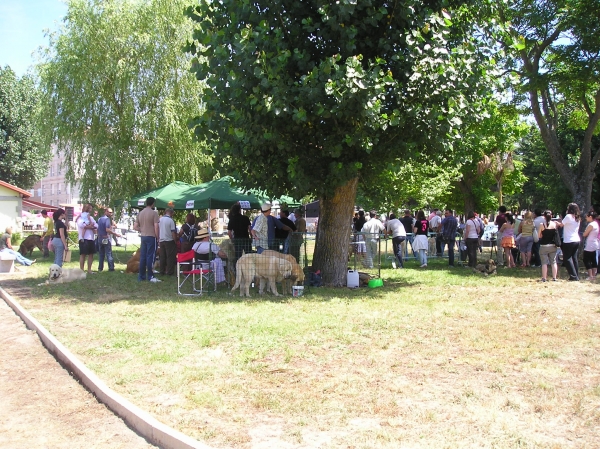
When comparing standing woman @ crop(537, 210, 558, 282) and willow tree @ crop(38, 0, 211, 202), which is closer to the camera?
standing woman @ crop(537, 210, 558, 282)

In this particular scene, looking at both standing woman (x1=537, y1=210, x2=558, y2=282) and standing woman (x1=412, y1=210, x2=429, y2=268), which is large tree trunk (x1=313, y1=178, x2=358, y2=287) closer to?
standing woman (x1=537, y1=210, x2=558, y2=282)

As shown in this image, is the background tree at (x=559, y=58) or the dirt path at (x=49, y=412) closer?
the dirt path at (x=49, y=412)

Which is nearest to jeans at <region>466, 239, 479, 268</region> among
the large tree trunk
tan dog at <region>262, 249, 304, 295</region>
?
the large tree trunk

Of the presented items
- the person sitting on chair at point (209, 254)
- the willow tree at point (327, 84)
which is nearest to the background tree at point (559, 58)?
the willow tree at point (327, 84)

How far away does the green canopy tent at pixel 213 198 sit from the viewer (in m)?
15.1

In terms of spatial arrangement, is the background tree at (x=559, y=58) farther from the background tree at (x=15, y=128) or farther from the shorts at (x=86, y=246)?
the background tree at (x=15, y=128)

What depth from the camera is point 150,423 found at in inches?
177

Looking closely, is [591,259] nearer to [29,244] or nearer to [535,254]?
[535,254]

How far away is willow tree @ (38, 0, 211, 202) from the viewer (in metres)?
21.1

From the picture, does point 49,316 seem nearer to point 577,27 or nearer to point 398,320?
point 398,320

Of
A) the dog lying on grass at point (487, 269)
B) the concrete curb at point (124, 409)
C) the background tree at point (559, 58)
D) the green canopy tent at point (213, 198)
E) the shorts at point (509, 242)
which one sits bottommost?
the concrete curb at point (124, 409)

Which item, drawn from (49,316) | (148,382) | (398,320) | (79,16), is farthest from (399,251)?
(79,16)

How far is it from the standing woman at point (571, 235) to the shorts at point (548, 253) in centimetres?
27

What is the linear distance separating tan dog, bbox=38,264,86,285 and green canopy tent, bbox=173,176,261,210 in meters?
3.30
